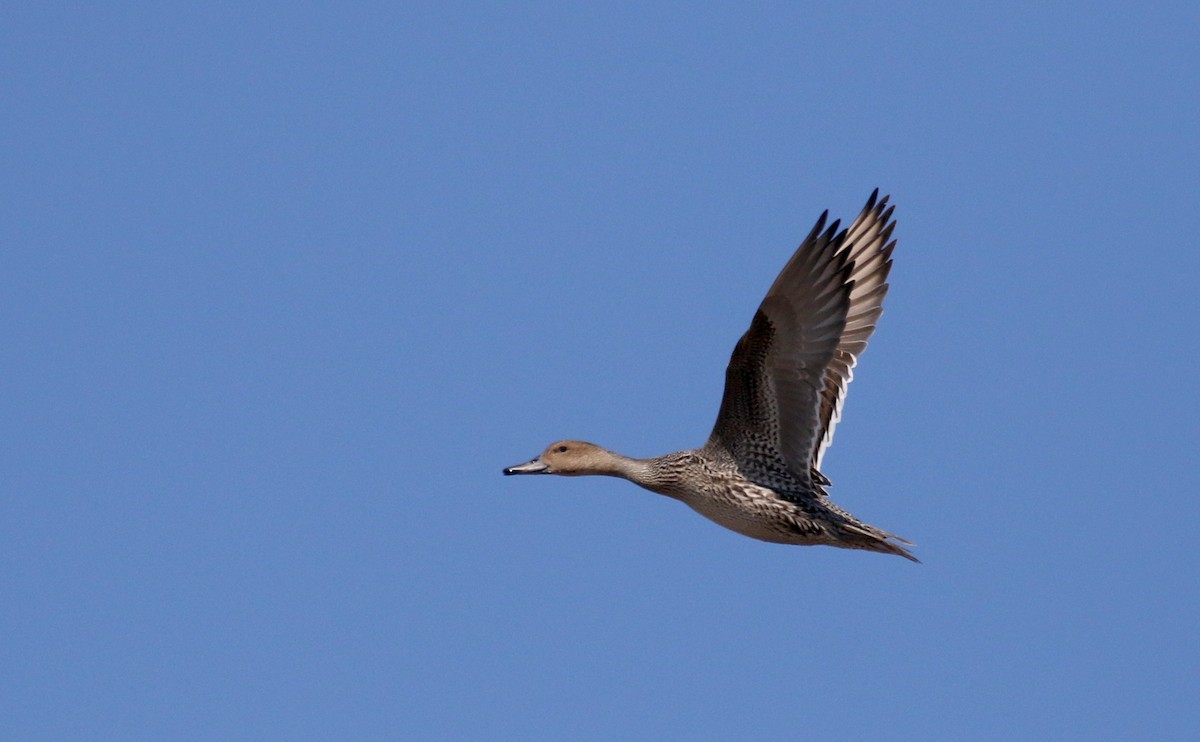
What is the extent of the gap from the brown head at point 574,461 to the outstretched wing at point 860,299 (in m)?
1.68

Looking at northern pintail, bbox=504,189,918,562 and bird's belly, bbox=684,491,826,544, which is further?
bird's belly, bbox=684,491,826,544

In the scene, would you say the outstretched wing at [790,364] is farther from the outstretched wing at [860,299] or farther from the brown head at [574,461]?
the brown head at [574,461]

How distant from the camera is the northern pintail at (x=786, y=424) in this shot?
11.6 metres

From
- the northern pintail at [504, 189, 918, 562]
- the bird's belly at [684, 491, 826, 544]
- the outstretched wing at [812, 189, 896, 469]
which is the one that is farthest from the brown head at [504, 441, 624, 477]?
the outstretched wing at [812, 189, 896, 469]

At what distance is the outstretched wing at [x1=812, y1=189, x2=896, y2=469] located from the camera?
40.7 ft

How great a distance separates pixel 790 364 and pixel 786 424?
505mm

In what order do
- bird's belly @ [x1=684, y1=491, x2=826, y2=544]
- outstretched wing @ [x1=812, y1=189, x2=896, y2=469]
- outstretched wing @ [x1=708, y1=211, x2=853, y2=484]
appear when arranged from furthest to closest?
outstretched wing @ [x1=812, y1=189, x2=896, y2=469] → bird's belly @ [x1=684, y1=491, x2=826, y2=544] → outstretched wing @ [x1=708, y1=211, x2=853, y2=484]

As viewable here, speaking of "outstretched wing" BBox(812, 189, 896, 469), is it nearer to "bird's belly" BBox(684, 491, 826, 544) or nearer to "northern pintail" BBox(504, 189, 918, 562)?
"northern pintail" BBox(504, 189, 918, 562)

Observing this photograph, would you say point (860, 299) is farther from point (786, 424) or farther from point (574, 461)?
point (574, 461)

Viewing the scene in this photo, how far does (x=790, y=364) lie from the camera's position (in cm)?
1184

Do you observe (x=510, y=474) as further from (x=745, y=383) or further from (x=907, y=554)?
(x=907, y=554)

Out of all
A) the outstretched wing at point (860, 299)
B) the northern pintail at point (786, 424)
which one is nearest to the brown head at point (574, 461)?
the northern pintail at point (786, 424)

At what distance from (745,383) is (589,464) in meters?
1.60

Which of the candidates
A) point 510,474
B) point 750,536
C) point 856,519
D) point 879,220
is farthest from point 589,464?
point 879,220
